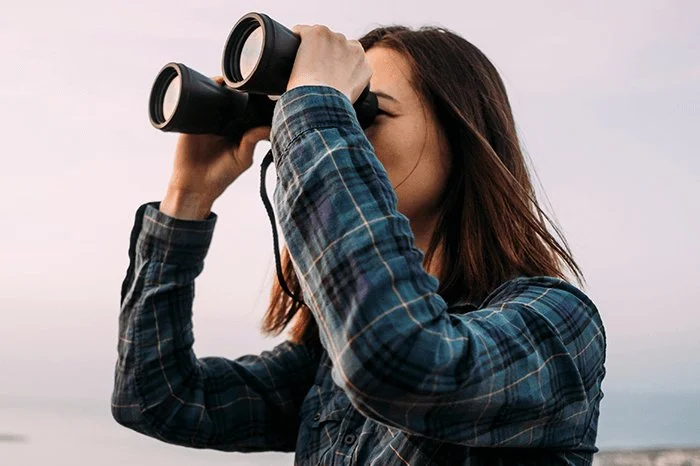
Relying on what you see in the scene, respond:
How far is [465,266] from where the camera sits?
0.94m

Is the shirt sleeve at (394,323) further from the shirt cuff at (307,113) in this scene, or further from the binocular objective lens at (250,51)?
the binocular objective lens at (250,51)

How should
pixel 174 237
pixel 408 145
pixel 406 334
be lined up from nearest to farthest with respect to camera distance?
pixel 406 334 → pixel 408 145 → pixel 174 237

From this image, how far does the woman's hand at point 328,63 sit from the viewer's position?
30.9 inches

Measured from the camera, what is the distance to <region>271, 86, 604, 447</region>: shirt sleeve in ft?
2.14

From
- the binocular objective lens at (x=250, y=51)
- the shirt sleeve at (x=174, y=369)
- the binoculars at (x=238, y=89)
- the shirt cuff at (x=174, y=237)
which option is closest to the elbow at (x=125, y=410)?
the shirt sleeve at (x=174, y=369)

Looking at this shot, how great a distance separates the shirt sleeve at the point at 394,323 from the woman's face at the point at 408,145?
0.20 meters

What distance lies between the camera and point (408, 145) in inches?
37.8

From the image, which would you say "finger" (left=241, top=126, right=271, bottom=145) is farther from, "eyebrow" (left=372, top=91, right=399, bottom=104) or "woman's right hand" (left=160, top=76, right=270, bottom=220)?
"eyebrow" (left=372, top=91, right=399, bottom=104)

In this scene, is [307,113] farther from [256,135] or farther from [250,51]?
[256,135]

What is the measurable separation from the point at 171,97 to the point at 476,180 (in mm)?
370

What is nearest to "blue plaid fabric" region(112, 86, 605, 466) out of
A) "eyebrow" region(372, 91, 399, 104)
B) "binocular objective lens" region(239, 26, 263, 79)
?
"binocular objective lens" region(239, 26, 263, 79)

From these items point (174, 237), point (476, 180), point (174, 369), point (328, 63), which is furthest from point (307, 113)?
point (174, 369)

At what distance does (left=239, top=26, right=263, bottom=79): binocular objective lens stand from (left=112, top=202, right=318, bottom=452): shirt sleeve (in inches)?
10.6

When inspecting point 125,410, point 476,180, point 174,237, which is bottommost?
point 125,410
